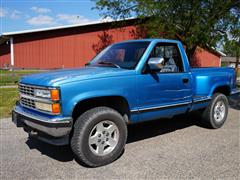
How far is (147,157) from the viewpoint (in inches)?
165

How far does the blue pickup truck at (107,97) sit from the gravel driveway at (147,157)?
1.09ft

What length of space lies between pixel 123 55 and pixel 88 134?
1.83m

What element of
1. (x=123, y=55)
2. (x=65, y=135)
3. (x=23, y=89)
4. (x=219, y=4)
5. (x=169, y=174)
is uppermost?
(x=219, y=4)

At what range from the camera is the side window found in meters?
5.18

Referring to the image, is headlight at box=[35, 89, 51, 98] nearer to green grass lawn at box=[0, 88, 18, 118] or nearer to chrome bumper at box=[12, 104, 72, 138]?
chrome bumper at box=[12, 104, 72, 138]

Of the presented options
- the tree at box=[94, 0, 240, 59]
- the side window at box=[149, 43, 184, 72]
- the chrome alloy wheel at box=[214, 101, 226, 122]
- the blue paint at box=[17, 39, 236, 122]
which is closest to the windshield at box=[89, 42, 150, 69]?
the blue paint at box=[17, 39, 236, 122]

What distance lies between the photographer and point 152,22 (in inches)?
606

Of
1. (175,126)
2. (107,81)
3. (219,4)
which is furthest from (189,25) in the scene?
(107,81)

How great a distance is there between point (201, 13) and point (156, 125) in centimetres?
966

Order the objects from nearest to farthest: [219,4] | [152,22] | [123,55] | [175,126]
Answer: [123,55]
[175,126]
[219,4]
[152,22]

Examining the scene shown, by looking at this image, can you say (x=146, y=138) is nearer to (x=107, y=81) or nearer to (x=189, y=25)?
(x=107, y=81)

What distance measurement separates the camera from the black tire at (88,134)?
3.69 meters

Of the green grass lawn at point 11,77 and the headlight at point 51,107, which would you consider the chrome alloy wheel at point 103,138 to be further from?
the green grass lawn at point 11,77

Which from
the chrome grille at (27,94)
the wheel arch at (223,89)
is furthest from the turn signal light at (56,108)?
the wheel arch at (223,89)
